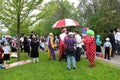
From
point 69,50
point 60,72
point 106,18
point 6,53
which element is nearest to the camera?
point 60,72

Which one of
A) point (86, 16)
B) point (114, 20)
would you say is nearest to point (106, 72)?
point (114, 20)

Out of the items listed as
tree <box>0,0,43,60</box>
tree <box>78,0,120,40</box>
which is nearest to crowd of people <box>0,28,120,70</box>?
tree <box>0,0,43,60</box>

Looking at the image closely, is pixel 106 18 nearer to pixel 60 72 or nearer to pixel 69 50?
pixel 69 50

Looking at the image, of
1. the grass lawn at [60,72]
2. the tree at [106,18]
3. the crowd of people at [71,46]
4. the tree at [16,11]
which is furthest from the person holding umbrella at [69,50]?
the tree at [106,18]

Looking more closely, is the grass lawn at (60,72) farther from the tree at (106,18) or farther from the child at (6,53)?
the tree at (106,18)

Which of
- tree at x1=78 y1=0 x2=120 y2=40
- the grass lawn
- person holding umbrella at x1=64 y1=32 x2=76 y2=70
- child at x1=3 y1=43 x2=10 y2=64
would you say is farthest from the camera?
tree at x1=78 y1=0 x2=120 y2=40

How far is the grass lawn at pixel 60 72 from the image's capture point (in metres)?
12.9

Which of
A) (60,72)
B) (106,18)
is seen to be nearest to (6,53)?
(60,72)

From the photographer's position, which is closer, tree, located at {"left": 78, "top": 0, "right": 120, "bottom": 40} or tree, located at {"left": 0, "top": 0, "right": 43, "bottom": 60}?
tree, located at {"left": 0, "top": 0, "right": 43, "bottom": 60}

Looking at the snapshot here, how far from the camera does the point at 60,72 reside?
13875mm

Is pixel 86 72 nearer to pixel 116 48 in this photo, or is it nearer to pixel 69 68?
pixel 69 68

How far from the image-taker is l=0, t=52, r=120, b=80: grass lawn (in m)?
12.9

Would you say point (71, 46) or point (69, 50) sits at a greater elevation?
point (71, 46)

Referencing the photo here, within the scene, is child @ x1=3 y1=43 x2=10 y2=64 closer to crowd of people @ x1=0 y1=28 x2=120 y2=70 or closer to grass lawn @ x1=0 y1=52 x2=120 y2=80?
crowd of people @ x1=0 y1=28 x2=120 y2=70
